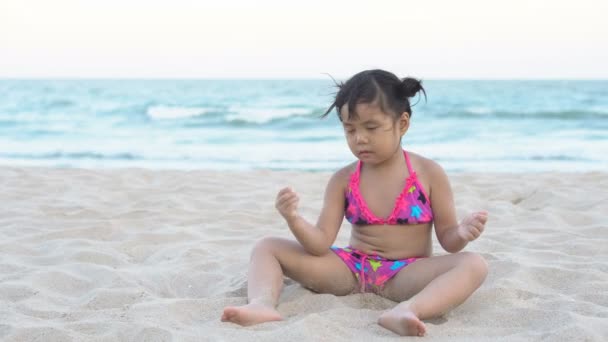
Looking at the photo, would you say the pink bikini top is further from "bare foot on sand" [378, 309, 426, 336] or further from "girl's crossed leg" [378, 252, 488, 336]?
"bare foot on sand" [378, 309, 426, 336]

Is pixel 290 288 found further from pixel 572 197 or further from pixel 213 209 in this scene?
pixel 572 197

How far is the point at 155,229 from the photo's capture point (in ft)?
14.5

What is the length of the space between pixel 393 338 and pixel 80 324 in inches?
43.5

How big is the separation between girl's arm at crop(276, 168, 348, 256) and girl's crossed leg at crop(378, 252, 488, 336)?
1.04 ft

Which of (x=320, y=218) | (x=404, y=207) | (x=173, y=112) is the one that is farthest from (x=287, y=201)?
(x=173, y=112)

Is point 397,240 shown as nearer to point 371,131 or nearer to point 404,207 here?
point 404,207

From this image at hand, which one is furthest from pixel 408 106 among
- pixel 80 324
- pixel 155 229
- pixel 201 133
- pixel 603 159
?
pixel 201 133

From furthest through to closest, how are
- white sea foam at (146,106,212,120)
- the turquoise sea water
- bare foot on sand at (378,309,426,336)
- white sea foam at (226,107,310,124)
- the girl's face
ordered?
white sea foam at (146,106,212,120) → white sea foam at (226,107,310,124) → the turquoise sea water → the girl's face → bare foot on sand at (378,309,426,336)

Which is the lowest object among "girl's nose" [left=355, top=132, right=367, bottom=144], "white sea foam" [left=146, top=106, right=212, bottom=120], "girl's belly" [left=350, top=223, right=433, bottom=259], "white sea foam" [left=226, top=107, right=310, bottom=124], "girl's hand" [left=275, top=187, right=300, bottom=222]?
"white sea foam" [left=226, top=107, right=310, bottom=124]

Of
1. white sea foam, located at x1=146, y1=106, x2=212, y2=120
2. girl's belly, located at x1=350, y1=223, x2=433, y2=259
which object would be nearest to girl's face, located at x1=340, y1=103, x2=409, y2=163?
girl's belly, located at x1=350, y1=223, x2=433, y2=259

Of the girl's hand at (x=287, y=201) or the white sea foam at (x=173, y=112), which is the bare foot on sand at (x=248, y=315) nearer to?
the girl's hand at (x=287, y=201)

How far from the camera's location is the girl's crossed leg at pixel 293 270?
9.20 feet

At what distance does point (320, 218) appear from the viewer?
9.64 feet

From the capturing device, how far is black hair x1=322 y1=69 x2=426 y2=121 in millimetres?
2715
